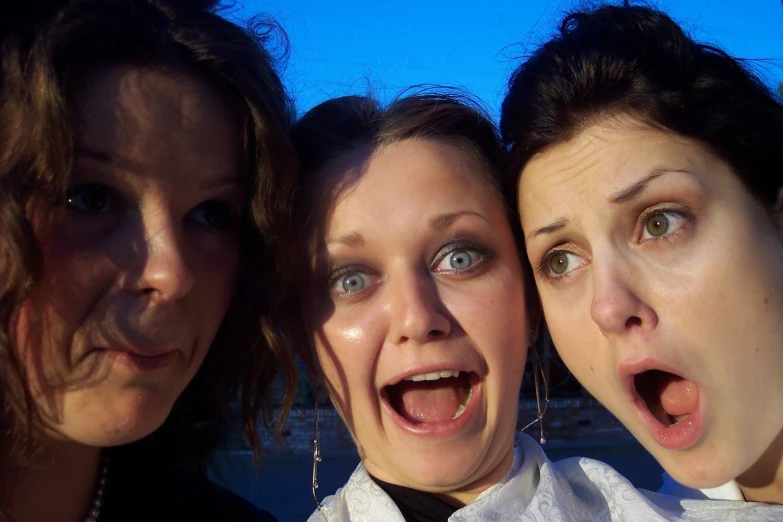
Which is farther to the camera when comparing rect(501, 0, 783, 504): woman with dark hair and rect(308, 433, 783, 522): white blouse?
rect(308, 433, 783, 522): white blouse

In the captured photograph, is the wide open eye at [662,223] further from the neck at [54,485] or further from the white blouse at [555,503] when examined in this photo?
the neck at [54,485]

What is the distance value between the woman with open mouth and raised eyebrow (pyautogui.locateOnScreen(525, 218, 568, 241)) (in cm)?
14

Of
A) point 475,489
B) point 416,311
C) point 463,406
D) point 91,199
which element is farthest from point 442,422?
point 91,199

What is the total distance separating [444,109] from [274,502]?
542 cm

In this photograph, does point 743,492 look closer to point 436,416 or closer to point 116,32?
point 436,416

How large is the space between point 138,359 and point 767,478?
1717 millimetres

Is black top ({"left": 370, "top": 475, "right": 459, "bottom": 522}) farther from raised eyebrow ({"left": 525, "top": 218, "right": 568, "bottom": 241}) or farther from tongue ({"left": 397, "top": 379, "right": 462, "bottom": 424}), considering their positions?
raised eyebrow ({"left": 525, "top": 218, "right": 568, "bottom": 241})

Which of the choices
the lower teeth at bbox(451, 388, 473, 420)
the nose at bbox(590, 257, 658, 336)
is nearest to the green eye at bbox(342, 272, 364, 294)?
the lower teeth at bbox(451, 388, 473, 420)

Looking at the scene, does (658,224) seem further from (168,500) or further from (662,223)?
(168,500)

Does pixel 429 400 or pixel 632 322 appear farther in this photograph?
pixel 429 400

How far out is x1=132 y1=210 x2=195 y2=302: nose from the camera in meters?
1.61

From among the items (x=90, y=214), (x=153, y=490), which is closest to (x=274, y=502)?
(x=153, y=490)

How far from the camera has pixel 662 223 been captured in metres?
1.70

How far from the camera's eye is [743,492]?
6.41 feet
